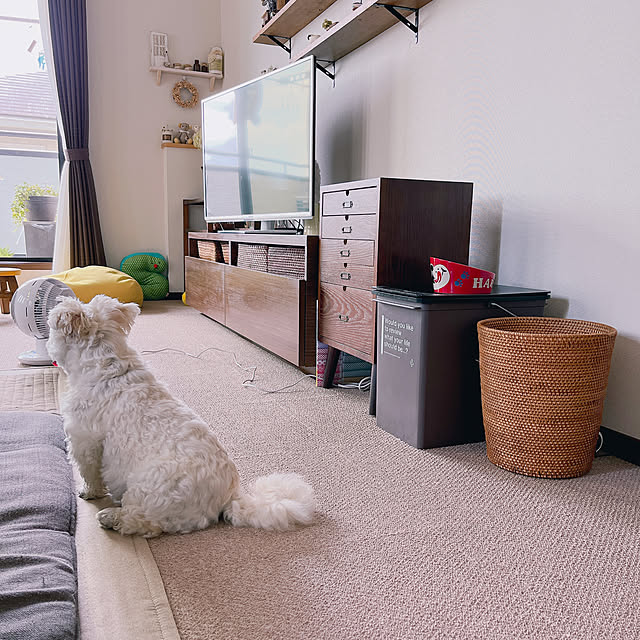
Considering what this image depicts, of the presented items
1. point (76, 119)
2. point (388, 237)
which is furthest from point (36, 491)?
point (76, 119)

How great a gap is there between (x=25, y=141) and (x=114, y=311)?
4.72 meters

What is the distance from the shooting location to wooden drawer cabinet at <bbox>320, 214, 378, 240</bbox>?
224 centimetres

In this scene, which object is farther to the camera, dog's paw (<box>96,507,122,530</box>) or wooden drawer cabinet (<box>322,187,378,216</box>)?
wooden drawer cabinet (<box>322,187,378,216</box>)

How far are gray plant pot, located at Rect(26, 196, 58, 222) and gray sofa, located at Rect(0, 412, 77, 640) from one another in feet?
13.5

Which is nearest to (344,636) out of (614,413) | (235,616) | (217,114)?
(235,616)

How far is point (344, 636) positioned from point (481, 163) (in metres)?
1.92

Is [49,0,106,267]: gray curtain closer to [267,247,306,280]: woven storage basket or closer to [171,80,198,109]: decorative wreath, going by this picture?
[171,80,198,109]: decorative wreath

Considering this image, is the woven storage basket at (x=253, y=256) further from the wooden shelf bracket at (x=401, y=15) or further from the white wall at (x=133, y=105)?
the white wall at (x=133, y=105)

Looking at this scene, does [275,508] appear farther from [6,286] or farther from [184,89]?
[184,89]

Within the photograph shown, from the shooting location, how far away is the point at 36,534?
117cm

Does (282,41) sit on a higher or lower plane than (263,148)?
higher

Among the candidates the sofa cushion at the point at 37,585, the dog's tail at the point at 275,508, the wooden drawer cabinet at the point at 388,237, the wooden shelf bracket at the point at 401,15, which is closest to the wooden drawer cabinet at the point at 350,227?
the wooden drawer cabinet at the point at 388,237

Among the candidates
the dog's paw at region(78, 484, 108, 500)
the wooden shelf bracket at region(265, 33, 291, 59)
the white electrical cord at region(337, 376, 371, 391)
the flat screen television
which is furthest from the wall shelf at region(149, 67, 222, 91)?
the dog's paw at region(78, 484, 108, 500)

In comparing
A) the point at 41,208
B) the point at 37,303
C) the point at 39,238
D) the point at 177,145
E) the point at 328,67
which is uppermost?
the point at 328,67
